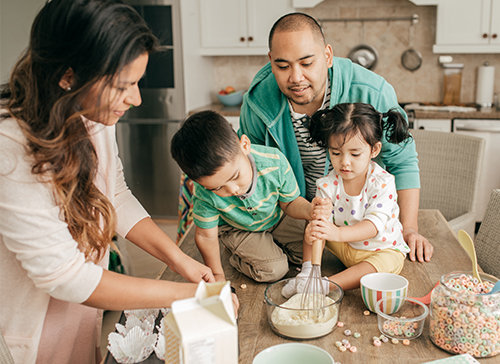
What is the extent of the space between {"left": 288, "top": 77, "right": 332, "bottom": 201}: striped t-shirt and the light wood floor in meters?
1.32

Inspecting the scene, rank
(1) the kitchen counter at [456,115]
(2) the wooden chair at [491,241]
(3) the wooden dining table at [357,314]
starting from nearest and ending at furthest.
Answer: (3) the wooden dining table at [357,314] → (2) the wooden chair at [491,241] → (1) the kitchen counter at [456,115]

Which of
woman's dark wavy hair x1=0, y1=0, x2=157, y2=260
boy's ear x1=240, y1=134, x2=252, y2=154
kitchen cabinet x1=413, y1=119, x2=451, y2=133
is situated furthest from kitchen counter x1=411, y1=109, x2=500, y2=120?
woman's dark wavy hair x1=0, y1=0, x2=157, y2=260

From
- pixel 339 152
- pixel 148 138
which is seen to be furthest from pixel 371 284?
pixel 148 138

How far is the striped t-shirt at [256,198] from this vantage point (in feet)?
4.71

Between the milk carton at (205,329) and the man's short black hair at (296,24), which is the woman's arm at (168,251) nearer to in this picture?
the milk carton at (205,329)

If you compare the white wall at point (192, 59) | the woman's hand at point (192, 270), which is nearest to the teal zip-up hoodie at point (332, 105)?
the woman's hand at point (192, 270)

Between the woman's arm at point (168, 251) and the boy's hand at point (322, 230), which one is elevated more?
the boy's hand at point (322, 230)

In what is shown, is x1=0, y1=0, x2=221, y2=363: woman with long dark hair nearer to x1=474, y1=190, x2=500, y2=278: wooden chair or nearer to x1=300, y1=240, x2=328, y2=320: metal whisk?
x1=300, y1=240, x2=328, y2=320: metal whisk

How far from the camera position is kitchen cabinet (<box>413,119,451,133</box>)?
141 inches

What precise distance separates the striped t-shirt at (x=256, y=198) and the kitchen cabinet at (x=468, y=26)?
112 inches

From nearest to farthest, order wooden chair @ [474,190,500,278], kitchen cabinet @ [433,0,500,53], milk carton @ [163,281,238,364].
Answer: milk carton @ [163,281,238,364] → wooden chair @ [474,190,500,278] → kitchen cabinet @ [433,0,500,53]

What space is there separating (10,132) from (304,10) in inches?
141

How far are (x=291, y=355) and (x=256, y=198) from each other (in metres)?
0.61

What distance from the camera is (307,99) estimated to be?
1.68 meters
